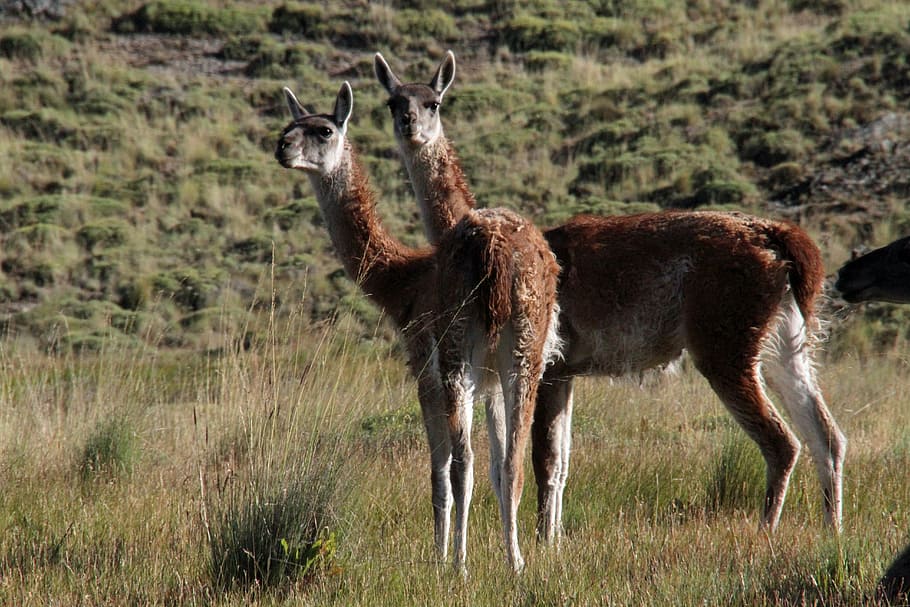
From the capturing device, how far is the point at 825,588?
456 cm

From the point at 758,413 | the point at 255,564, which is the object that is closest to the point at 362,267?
the point at 255,564

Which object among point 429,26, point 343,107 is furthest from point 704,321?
point 429,26

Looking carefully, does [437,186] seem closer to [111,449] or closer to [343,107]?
[343,107]

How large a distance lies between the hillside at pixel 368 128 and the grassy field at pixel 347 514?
22.2 ft

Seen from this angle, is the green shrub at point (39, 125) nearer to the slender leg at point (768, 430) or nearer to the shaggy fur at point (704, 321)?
the shaggy fur at point (704, 321)

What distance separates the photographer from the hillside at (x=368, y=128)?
755 inches

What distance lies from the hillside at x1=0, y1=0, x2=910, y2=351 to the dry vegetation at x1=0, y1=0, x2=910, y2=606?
93 millimetres

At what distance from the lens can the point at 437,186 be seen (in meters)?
7.75

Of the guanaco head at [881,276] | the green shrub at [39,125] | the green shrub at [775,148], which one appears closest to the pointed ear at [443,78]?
the guanaco head at [881,276]

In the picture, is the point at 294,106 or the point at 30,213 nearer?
the point at 294,106

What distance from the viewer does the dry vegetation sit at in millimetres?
5133

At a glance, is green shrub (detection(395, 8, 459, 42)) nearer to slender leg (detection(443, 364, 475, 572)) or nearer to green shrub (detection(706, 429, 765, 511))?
green shrub (detection(706, 429, 765, 511))

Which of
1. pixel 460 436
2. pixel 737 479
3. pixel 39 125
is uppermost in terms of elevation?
pixel 39 125

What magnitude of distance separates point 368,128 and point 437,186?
19.6 m
